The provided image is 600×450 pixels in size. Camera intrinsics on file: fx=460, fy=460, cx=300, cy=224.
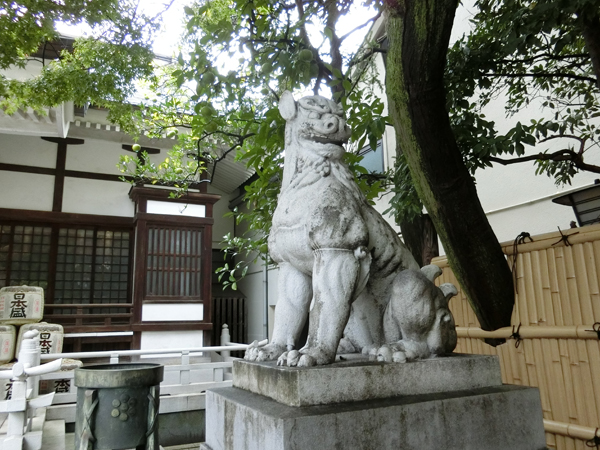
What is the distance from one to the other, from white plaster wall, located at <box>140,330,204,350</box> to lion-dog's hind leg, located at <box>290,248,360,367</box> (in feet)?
32.2

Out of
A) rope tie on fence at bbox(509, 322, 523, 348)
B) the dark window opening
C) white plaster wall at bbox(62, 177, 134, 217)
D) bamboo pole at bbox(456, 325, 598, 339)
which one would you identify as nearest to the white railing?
bamboo pole at bbox(456, 325, 598, 339)

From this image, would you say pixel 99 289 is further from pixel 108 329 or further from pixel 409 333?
pixel 409 333

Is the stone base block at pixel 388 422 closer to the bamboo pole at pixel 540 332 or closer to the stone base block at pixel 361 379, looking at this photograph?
the stone base block at pixel 361 379

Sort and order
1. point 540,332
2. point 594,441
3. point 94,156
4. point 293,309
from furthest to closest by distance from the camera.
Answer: point 94,156 < point 540,332 < point 594,441 < point 293,309

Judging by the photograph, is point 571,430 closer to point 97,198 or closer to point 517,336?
point 517,336

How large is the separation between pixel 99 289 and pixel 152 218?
7.41 feet

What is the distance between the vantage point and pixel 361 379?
2215 millimetres

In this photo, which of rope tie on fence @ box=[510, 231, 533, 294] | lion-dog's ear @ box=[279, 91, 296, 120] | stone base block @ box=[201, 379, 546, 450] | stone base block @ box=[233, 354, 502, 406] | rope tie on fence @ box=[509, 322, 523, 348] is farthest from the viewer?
rope tie on fence @ box=[510, 231, 533, 294]

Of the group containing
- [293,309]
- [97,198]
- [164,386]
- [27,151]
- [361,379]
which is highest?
[27,151]

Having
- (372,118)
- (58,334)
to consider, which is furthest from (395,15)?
(58,334)

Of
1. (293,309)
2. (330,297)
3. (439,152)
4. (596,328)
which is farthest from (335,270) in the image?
(596,328)

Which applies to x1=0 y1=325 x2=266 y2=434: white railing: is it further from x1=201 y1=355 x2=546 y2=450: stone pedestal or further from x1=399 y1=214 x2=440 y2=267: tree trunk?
x1=201 y1=355 x2=546 y2=450: stone pedestal

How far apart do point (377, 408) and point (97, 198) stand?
456 inches

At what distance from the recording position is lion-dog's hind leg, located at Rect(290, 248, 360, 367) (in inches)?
92.4
